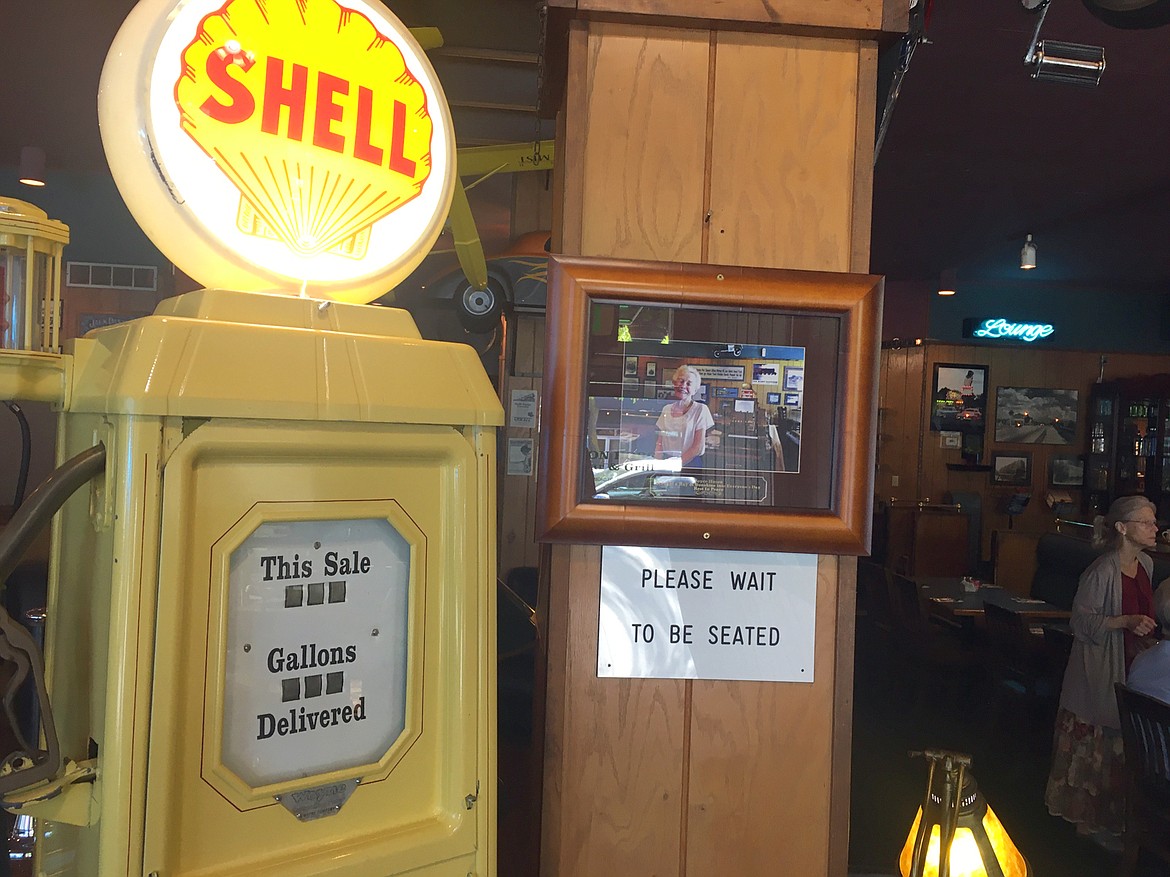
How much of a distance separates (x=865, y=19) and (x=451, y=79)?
274cm

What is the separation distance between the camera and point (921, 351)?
8.98 metres

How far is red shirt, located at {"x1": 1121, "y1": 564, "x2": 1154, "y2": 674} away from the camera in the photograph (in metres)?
3.85

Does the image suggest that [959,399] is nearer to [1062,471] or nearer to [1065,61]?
[1062,471]

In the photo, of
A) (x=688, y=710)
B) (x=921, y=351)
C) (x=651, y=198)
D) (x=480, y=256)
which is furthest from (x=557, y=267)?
(x=921, y=351)

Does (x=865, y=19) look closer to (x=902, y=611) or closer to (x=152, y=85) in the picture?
(x=152, y=85)

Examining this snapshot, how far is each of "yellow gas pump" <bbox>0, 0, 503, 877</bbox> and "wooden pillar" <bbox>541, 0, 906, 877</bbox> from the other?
10.3 inches

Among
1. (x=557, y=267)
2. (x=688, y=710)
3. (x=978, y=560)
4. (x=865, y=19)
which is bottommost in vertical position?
(x=978, y=560)

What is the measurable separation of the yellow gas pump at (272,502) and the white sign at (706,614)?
0.98 ft

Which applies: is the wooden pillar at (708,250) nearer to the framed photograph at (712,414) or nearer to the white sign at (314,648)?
the framed photograph at (712,414)

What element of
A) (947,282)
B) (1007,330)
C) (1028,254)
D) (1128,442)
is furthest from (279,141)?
(1128,442)

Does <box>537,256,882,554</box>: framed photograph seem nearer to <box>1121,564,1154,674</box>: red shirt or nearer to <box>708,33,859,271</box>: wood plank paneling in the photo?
<box>708,33,859,271</box>: wood plank paneling

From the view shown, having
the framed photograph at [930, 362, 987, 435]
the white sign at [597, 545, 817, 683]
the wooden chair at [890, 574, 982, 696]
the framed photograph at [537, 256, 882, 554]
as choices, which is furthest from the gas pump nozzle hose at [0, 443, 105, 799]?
the framed photograph at [930, 362, 987, 435]

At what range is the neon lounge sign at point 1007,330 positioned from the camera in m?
8.89

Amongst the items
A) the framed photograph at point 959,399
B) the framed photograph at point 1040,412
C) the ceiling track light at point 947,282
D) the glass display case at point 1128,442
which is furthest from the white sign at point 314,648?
the glass display case at point 1128,442
